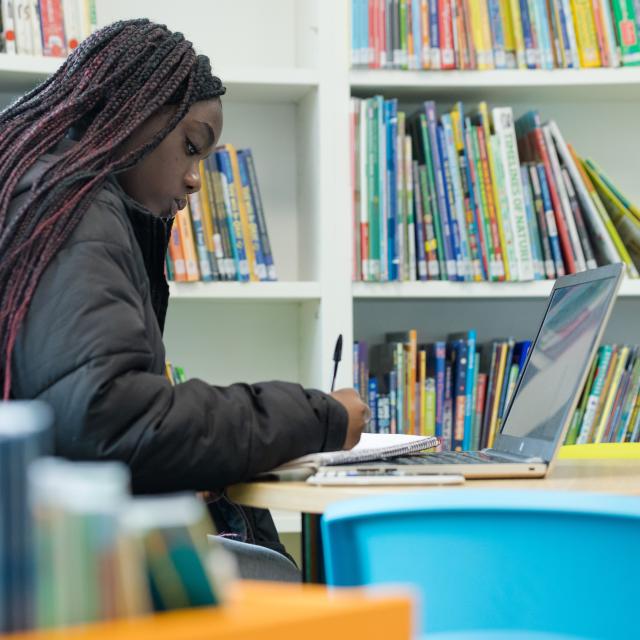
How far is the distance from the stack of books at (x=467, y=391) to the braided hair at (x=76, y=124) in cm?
105

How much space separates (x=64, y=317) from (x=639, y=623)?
26.9 inches

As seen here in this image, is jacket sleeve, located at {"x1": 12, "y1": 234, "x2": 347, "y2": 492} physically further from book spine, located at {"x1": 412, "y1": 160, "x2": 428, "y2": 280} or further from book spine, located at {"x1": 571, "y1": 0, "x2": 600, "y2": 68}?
book spine, located at {"x1": 571, "y1": 0, "x2": 600, "y2": 68}

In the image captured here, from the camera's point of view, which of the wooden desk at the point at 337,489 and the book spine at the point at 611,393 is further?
the book spine at the point at 611,393

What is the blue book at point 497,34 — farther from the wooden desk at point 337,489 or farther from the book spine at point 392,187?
the wooden desk at point 337,489

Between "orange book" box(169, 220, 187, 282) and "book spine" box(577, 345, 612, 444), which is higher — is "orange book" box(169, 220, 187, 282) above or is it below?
above

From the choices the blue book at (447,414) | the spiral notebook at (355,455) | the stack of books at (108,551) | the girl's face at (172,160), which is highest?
the girl's face at (172,160)

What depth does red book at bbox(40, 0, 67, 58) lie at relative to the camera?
2344mm

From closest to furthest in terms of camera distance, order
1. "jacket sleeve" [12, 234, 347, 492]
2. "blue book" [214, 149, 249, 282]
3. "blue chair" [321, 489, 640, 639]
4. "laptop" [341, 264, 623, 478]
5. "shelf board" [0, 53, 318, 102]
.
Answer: "blue chair" [321, 489, 640, 639], "jacket sleeve" [12, 234, 347, 492], "laptop" [341, 264, 623, 478], "shelf board" [0, 53, 318, 102], "blue book" [214, 149, 249, 282]

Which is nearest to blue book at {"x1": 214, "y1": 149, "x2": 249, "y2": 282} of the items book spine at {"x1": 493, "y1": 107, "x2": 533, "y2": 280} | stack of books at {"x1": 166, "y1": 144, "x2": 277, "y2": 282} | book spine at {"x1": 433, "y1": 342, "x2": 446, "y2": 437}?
stack of books at {"x1": 166, "y1": 144, "x2": 277, "y2": 282}

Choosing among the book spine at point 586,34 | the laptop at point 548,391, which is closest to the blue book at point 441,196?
the book spine at point 586,34

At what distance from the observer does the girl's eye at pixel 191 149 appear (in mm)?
1575

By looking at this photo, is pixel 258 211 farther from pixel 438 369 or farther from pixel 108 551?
pixel 108 551

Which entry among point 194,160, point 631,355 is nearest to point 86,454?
→ point 194,160

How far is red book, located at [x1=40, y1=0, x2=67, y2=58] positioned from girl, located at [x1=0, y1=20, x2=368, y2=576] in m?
0.89
